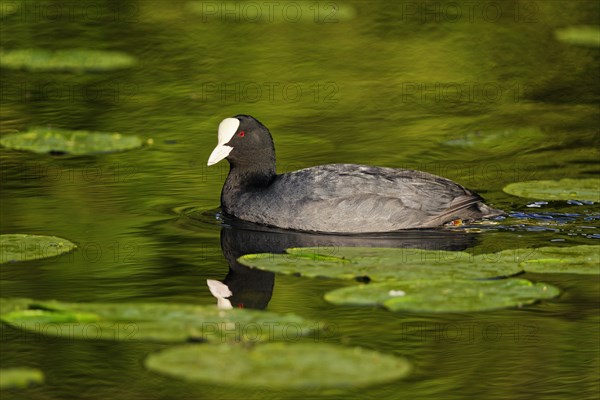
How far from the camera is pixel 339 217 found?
10164mm

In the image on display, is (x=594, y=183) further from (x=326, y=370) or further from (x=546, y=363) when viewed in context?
(x=326, y=370)

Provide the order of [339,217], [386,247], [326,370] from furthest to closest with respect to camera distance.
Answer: [339,217]
[386,247]
[326,370]

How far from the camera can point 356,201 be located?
1018 centimetres

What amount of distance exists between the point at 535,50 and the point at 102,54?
18.9 feet

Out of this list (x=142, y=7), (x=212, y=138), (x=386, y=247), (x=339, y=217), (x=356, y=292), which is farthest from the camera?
(x=142, y=7)

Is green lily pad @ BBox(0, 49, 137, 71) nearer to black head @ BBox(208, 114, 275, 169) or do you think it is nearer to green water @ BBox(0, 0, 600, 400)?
green water @ BBox(0, 0, 600, 400)

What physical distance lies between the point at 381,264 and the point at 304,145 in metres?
4.47

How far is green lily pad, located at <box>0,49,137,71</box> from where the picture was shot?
52.0 feet

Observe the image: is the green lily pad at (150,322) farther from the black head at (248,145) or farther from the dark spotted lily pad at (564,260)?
the black head at (248,145)

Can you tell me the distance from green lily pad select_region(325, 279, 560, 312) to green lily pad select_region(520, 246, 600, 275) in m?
0.32

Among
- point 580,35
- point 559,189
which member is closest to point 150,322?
point 559,189

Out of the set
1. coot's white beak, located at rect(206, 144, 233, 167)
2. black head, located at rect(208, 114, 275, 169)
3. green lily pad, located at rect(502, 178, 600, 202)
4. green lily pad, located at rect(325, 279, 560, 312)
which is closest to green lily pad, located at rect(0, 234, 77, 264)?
coot's white beak, located at rect(206, 144, 233, 167)

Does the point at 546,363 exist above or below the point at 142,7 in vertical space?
below

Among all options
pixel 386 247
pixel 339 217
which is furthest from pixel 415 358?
pixel 339 217
